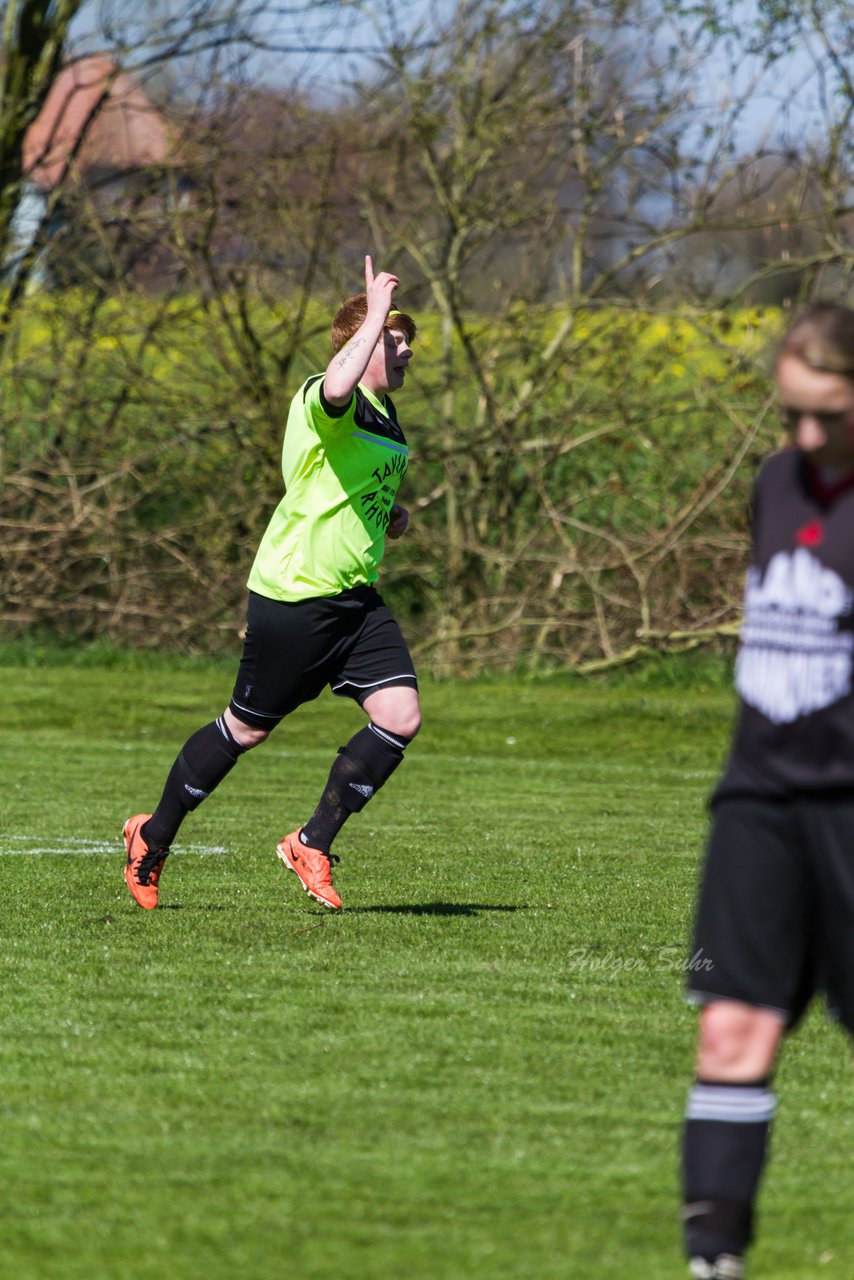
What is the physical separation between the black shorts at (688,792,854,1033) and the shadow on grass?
390 centimetres

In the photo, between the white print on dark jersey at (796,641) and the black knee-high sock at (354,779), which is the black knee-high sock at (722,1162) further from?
the black knee-high sock at (354,779)

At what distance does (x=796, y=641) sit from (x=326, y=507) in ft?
11.9

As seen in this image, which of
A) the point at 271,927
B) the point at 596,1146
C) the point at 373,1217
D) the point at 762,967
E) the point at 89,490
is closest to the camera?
the point at 762,967

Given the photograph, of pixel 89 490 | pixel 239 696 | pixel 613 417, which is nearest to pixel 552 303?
pixel 613 417

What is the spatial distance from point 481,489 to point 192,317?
315 cm

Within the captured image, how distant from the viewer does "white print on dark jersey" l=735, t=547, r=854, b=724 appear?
3.04 meters

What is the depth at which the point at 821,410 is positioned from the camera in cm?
304

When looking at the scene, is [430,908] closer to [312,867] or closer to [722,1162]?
[312,867]

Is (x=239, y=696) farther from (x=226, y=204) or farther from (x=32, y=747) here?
(x=226, y=204)

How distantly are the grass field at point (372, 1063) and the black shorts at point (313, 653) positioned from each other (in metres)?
0.80

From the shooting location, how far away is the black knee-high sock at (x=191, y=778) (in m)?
6.76

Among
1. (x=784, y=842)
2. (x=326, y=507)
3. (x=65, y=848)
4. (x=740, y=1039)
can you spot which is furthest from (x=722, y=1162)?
(x=65, y=848)

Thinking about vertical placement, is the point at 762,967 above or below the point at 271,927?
above

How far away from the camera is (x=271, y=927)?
255 inches
